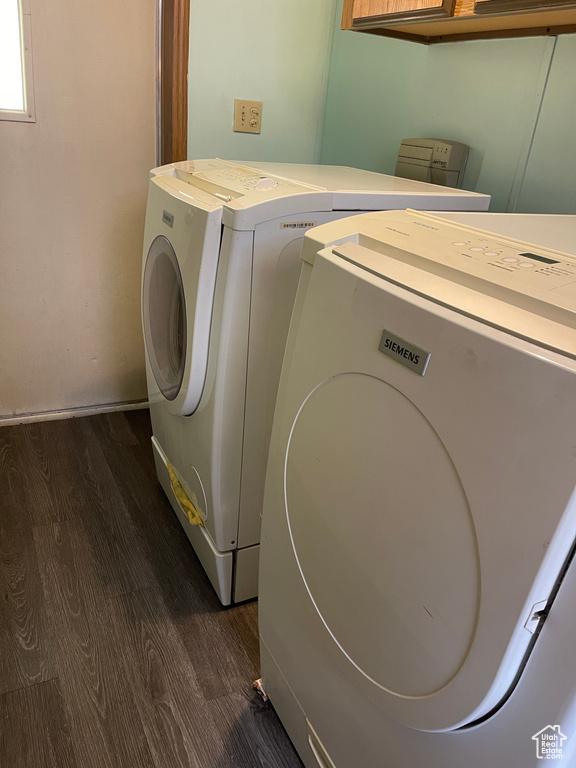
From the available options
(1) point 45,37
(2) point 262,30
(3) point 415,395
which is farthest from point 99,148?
(3) point 415,395

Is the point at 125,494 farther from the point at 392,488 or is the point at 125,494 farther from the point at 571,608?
the point at 571,608

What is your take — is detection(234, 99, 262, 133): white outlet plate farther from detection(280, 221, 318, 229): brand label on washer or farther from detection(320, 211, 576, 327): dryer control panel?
detection(320, 211, 576, 327): dryer control panel

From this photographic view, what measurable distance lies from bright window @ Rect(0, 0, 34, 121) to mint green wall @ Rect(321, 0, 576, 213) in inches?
39.5

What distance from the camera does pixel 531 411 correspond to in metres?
0.49

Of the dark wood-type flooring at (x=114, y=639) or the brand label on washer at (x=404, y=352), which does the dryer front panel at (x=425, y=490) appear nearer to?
the brand label on washer at (x=404, y=352)

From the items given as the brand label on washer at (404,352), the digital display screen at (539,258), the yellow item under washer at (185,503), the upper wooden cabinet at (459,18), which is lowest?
the yellow item under washer at (185,503)

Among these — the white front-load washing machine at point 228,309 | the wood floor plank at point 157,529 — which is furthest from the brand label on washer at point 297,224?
the wood floor plank at point 157,529

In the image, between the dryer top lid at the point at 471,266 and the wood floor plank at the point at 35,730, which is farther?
the wood floor plank at the point at 35,730

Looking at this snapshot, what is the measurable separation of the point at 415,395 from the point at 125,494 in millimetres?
1375

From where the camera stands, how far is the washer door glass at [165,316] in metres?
1.30

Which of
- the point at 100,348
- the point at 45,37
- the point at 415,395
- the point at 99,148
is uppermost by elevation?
the point at 45,37

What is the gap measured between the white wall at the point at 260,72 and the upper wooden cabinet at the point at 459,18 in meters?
0.57

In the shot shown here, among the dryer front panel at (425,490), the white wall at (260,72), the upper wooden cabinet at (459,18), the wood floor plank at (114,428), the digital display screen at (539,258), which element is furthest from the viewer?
the wood floor plank at (114,428)

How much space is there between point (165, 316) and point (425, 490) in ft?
3.17
